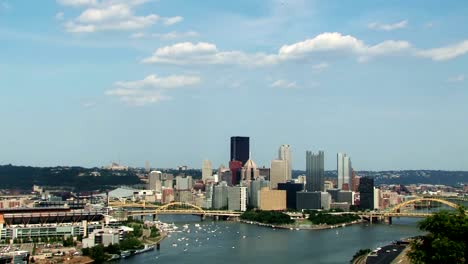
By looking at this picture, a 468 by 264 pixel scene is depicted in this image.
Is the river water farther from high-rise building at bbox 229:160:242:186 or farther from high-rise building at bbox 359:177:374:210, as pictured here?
high-rise building at bbox 229:160:242:186

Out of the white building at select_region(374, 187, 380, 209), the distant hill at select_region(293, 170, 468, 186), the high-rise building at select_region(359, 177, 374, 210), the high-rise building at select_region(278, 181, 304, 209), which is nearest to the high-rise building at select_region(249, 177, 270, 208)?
the high-rise building at select_region(278, 181, 304, 209)

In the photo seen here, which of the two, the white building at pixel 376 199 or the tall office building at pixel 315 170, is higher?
the tall office building at pixel 315 170

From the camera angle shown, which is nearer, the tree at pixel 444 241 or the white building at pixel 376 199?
the tree at pixel 444 241

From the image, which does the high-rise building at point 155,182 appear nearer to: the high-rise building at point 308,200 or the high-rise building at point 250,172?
the high-rise building at point 250,172

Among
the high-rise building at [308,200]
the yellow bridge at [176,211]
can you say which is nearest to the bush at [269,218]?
the yellow bridge at [176,211]

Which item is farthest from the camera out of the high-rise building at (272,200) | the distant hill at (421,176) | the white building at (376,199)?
the distant hill at (421,176)
